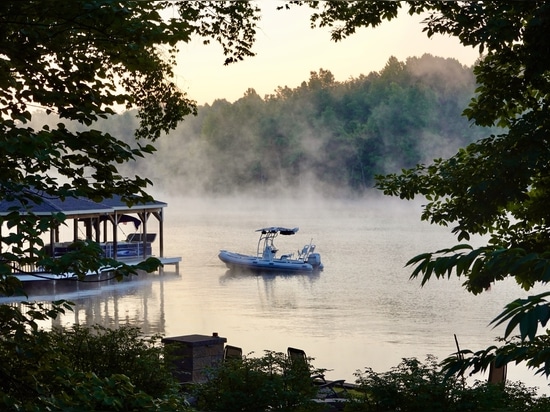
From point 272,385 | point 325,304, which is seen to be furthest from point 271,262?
point 272,385

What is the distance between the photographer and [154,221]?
7556 centimetres

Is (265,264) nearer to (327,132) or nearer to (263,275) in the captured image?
(263,275)

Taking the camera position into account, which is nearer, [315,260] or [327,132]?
[315,260]

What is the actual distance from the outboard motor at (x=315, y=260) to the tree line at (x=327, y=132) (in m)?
7.71

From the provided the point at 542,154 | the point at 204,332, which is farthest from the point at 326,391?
the point at 204,332

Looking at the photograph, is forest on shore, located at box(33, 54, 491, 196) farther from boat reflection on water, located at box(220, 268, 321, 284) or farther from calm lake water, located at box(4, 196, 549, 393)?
boat reflection on water, located at box(220, 268, 321, 284)

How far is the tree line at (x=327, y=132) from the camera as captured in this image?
158 ft

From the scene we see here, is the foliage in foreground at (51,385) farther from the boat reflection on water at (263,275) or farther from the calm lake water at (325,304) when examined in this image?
the boat reflection on water at (263,275)

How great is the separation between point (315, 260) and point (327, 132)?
49.8ft

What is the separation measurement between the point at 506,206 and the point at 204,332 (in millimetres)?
17270

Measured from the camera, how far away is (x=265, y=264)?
38.7m

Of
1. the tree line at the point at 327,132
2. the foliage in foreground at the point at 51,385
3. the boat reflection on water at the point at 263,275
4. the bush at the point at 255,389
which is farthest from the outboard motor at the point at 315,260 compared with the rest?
the foliage in foreground at the point at 51,385

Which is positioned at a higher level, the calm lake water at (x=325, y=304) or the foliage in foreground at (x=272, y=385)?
the foliage in foreground at (x=272, y=385)

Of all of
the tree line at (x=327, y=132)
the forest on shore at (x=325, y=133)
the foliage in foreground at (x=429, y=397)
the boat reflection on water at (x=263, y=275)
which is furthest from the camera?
the tree line at (x=327, y=132)
